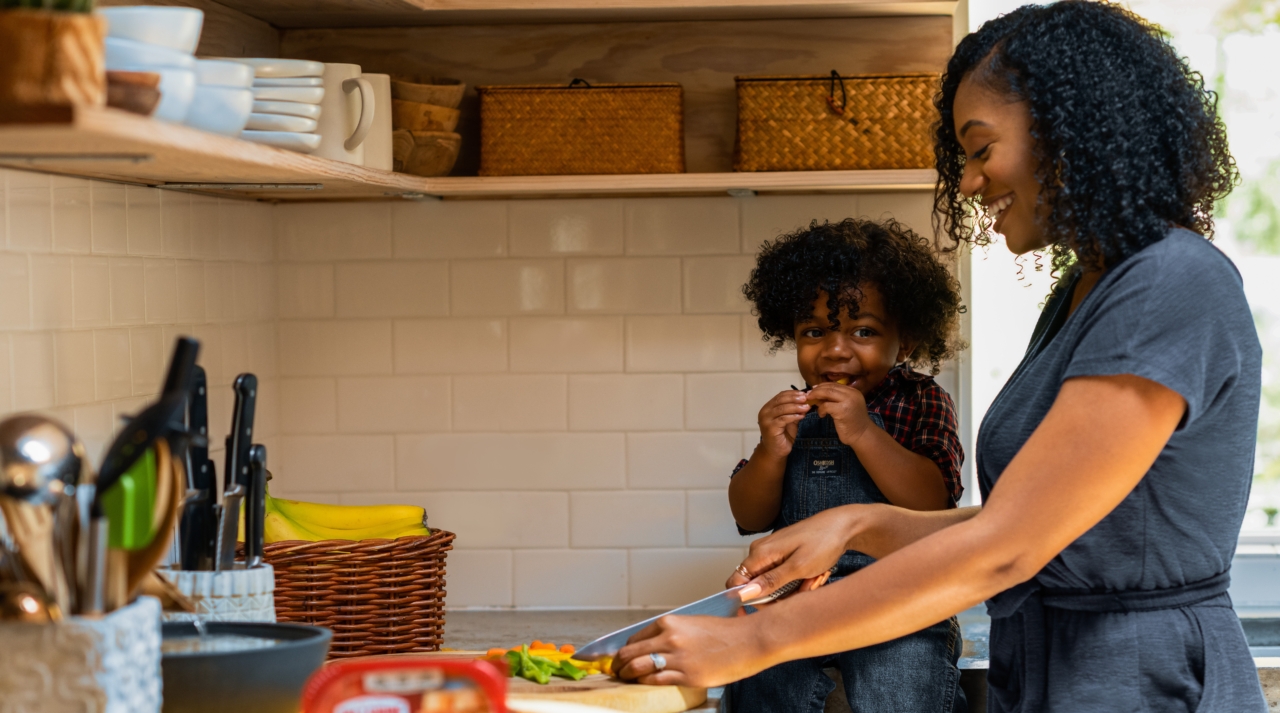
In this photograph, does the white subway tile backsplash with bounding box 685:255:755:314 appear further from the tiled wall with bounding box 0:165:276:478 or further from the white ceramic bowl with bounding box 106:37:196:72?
the white ceramic bowl with bounding box 106:37:196:72

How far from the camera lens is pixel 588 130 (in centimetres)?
203

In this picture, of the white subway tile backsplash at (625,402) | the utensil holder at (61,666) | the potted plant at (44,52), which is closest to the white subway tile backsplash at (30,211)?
the potted plant at (44,52)

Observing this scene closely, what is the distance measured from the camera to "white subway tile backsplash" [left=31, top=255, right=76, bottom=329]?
1.46 metres

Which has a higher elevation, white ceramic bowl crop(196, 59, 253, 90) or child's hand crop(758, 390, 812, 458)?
white ceramic bowl crop(196, 59, 253, 90)

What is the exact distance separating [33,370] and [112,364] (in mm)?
205

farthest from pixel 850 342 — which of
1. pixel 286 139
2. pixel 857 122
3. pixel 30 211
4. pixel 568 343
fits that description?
pixel 30 211

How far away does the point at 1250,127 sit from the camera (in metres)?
2.25

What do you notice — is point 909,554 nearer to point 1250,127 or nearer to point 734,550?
point 734,550

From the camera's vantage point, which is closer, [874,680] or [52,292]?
[52,292]

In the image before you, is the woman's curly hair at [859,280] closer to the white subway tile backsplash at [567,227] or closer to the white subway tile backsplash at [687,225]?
the white subway tile backsplash at [687,225]

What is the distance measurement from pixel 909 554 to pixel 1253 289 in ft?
4.67

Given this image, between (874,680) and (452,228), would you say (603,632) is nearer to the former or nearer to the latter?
(874,680)

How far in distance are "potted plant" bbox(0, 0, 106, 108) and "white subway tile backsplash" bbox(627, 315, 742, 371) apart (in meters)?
1.45

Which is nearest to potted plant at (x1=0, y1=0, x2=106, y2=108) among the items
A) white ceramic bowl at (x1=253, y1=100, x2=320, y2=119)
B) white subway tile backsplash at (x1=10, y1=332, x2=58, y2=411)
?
white ceramic bowl at (x1=253, y1=100, x2=320, y2=119)
